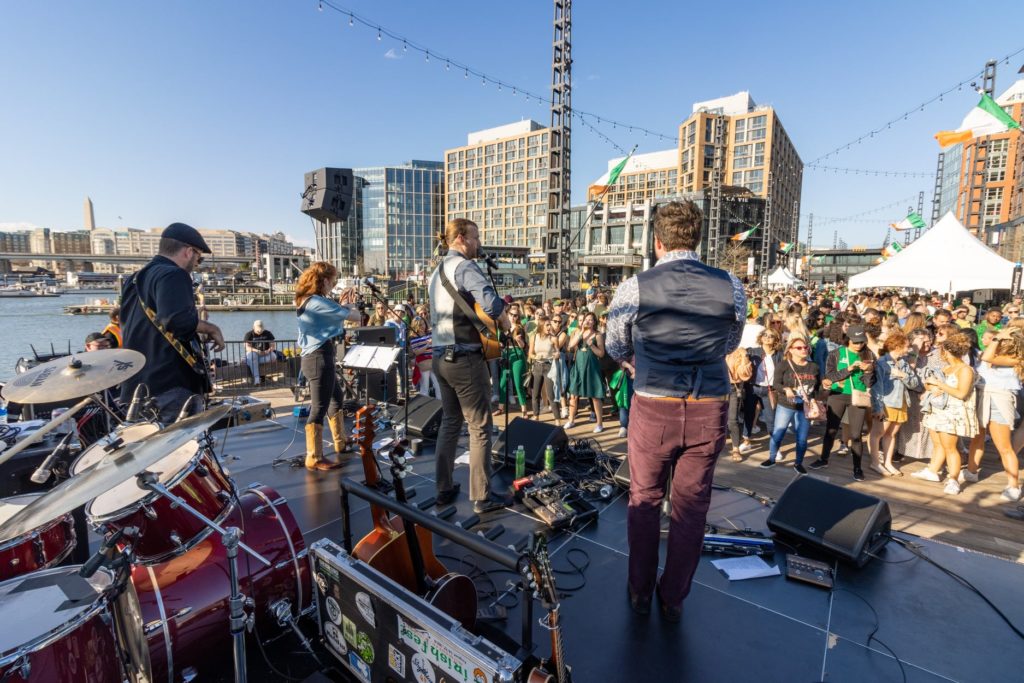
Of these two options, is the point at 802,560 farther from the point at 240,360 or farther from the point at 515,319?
the point at 240,360

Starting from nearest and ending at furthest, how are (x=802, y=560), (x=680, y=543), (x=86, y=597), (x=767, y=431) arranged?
(x=86, y=597) < (x=680, y=543) < (x=802, y=560) < (x=767, y=431)

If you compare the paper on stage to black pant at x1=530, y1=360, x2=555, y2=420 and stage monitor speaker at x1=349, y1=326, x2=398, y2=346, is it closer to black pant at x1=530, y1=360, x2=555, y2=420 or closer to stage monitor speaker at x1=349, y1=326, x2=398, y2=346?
black pant at x1=530, y1=360, x2=555, y2=420

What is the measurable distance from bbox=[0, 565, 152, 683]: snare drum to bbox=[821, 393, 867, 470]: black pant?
21.0 ft

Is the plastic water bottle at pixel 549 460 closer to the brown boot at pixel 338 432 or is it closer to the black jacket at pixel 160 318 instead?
the brown boot at pixel 338 432

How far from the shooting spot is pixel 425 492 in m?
4.08

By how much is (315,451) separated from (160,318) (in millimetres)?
1863

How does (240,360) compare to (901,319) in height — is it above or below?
below

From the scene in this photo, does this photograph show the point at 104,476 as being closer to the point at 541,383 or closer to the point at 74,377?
the point at 74,377

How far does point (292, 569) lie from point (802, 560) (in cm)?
297

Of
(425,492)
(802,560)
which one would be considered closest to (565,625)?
(802,560)

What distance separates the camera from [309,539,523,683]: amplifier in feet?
5.12

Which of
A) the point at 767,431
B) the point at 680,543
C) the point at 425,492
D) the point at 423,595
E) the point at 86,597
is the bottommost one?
the point at 767,431

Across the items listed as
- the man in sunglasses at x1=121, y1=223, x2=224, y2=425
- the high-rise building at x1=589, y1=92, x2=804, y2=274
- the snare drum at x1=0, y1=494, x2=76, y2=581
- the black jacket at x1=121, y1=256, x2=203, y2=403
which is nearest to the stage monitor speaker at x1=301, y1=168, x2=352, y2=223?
the man in sunglasses at x1=121, y1=223, x2=224, y2=425

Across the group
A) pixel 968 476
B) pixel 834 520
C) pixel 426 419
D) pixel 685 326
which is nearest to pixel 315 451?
pixel 426 419
